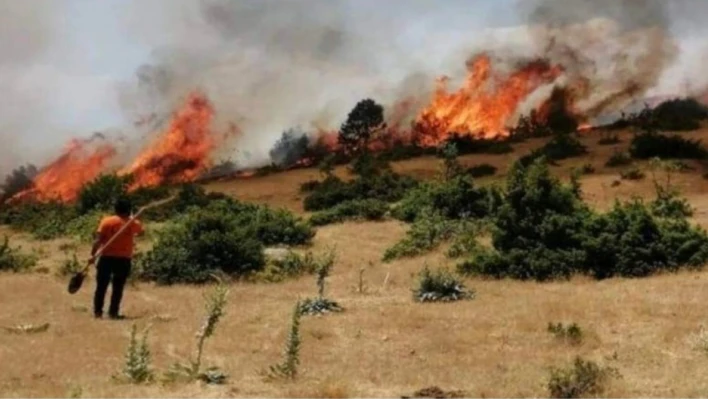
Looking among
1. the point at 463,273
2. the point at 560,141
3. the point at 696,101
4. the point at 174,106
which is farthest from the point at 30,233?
the point at 696,101

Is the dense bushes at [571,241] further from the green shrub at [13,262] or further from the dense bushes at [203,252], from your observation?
the green shrub at [13,262]

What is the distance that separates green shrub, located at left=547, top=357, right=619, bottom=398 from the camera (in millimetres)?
9680

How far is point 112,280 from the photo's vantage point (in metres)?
16.1

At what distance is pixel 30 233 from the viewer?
35469 millimetres

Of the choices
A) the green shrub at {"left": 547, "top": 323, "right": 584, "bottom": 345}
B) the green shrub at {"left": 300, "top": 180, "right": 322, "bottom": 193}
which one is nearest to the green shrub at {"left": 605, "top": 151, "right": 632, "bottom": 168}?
the green shrub at {"left": 300, "top": 180, "right": 322, "bottom": 193}

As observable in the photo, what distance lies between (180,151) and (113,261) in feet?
163

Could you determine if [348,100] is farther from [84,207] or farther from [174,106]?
[84,207]

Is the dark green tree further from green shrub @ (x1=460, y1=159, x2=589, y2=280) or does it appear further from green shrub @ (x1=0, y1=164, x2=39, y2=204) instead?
green shrub @ (x1=460, y1=159, x2=589, y2=280)

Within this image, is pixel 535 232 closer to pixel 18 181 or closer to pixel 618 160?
pixel 618 160

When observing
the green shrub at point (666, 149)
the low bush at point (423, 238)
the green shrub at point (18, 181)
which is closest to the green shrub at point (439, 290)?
the low bush at point (423, 238)

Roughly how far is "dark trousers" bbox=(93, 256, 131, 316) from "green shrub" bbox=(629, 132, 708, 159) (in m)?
35.1

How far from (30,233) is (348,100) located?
41066 mm

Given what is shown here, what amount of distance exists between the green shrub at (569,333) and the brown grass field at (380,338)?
5.7 inches

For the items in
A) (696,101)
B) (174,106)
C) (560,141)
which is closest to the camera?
(560,141)
